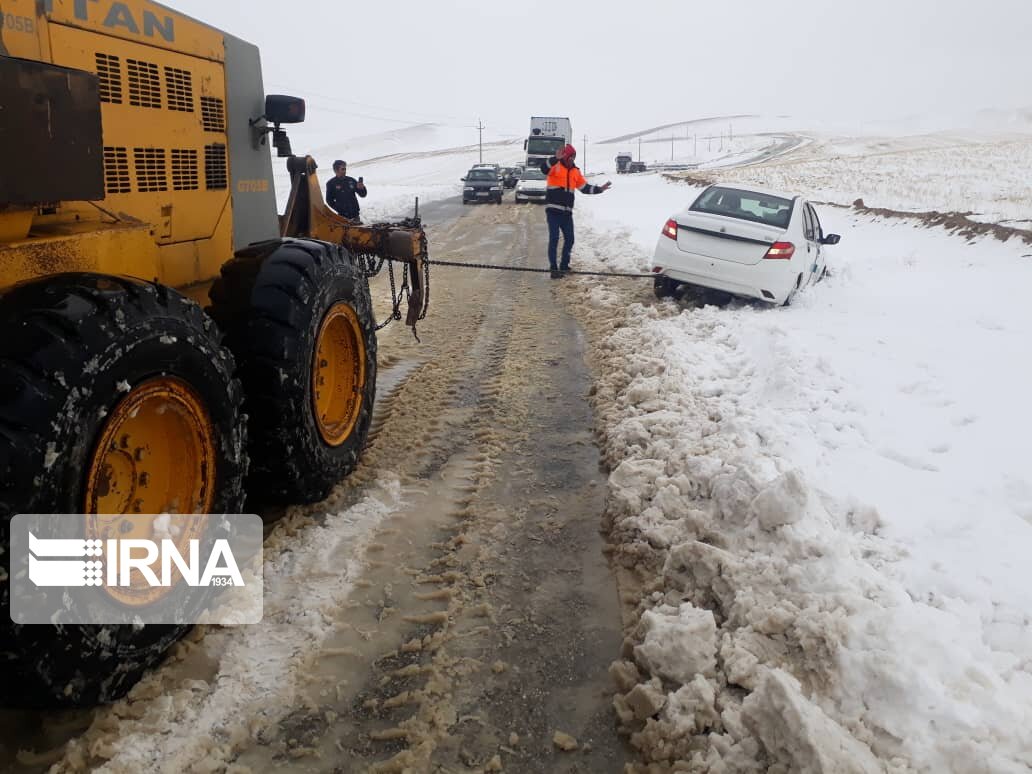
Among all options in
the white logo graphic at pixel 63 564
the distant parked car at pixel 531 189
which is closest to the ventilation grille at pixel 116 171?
the white logo graphic at pixel 63 564

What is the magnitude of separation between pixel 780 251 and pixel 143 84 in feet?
23.9

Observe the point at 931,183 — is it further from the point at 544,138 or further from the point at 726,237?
the point at 726,237

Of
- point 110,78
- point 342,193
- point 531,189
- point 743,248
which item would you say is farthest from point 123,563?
point 531,189

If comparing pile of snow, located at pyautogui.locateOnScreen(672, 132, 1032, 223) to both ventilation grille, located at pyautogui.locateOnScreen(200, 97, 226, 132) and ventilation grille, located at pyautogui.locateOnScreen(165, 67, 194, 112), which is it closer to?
ventilation grille, located at pyautogui.locateOnScreen(200, 97, 226, 132)

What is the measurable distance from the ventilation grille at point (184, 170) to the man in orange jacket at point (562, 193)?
738 cm

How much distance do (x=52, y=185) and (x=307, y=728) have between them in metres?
2.04

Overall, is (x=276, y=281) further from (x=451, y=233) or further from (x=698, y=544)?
(x=451, y=233)

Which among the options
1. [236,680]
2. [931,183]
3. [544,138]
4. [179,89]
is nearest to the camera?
[236,680]

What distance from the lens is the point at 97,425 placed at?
2396 mm

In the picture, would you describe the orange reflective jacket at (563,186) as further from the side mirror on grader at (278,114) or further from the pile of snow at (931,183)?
the pile of snow at (931,183)

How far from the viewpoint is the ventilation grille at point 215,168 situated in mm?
4043

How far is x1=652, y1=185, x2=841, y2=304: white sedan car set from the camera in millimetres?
8984

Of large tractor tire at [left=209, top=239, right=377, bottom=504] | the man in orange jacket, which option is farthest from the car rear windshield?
large tractor tire at [left=209, top=239, right=377, bottom=504]

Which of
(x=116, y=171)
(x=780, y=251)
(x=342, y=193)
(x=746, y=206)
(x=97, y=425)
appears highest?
(x=342, y=193)
